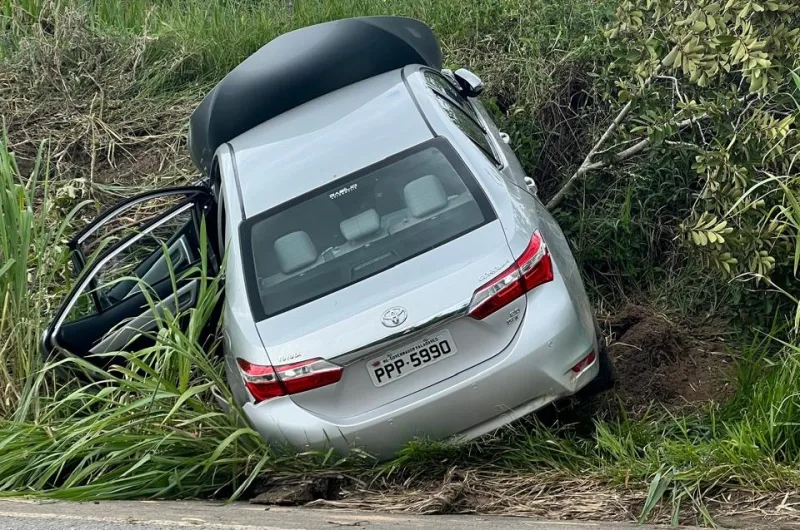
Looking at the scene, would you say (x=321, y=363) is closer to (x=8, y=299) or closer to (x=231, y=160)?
(x=231, y=160)

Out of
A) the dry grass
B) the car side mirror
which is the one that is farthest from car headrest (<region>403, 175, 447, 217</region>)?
the car side mirror

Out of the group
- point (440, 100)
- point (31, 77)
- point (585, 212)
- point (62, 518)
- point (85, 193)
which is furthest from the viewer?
point (31, 77)

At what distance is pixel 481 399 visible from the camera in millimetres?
4152

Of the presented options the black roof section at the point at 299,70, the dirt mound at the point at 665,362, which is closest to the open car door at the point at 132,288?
the black roof section at the point at 299,70

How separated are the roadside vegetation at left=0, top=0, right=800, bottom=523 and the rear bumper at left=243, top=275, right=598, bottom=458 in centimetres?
12

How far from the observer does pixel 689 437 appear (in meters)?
4.57

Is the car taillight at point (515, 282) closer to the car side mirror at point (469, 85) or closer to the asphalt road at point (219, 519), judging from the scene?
the asphalt road at point (219, 519)

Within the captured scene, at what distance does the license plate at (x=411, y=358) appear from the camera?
164 inches

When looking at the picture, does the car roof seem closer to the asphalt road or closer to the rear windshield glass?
the rear windshield glass

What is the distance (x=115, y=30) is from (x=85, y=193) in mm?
2610

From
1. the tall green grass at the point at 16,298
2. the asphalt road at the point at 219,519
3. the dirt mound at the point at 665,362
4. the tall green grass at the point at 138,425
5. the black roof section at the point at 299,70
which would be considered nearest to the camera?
the asphalt road at the point at 219,519

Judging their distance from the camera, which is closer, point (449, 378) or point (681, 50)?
point (449, 378)

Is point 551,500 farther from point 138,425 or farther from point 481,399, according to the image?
point 138,425

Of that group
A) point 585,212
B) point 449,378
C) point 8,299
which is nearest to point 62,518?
point 449,378
